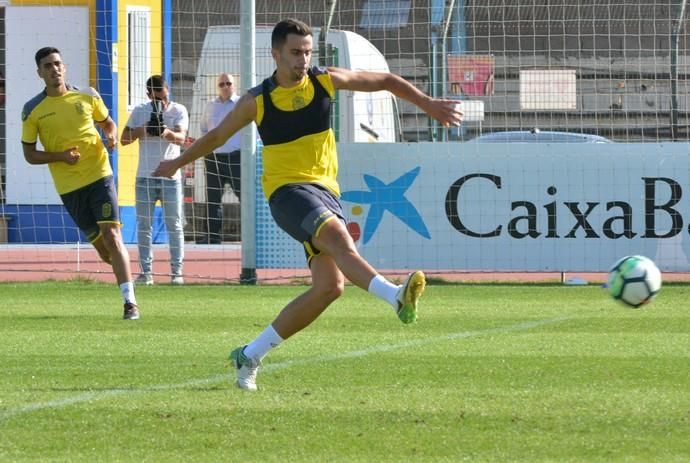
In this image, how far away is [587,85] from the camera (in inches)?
703

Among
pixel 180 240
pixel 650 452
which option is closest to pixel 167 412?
pixel 650 452

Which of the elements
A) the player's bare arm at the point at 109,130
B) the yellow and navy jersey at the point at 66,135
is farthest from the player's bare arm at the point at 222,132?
the player's bare arm at the point at 109,130

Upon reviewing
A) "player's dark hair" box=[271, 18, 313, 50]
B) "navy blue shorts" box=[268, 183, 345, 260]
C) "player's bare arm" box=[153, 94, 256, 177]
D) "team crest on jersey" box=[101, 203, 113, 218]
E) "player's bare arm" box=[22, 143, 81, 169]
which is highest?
"player's dark hair" box=[271, 18, 313, 50]

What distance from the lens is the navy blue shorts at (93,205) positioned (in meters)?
11.5

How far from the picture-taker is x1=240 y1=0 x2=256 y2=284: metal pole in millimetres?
15578

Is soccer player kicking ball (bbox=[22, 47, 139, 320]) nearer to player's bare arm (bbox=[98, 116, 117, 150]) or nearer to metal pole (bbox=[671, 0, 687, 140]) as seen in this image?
player's bare arm (bbox=[98, 116, 117, 150])

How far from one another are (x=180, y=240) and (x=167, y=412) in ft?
30.2

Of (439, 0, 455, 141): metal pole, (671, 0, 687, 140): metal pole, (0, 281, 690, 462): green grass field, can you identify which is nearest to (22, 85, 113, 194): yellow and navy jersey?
(0, 281, 690, 462): green grass field

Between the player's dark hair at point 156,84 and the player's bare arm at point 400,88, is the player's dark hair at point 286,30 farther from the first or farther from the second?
the player's dark hair at point 156,84

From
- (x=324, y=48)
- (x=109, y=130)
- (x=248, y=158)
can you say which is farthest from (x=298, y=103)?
(x=324, y=48)

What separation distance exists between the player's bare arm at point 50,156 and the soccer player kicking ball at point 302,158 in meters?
3.95

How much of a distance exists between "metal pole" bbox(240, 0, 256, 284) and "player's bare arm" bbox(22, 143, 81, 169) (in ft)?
13.7

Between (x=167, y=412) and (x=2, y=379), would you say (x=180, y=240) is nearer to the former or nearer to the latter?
(x=2, y=379)

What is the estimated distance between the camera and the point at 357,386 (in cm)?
715
